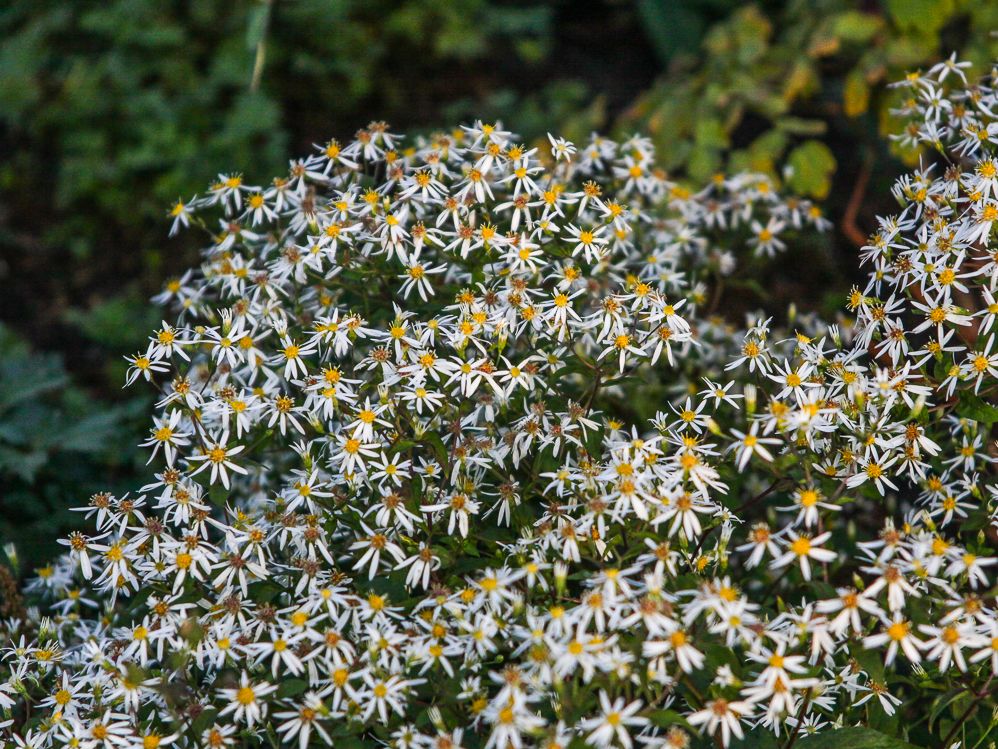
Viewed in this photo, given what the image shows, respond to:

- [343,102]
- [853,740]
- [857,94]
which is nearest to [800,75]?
[857,94]

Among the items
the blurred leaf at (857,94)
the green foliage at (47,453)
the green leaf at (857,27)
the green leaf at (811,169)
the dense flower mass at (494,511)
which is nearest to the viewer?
the dense flower mass at (494,511)

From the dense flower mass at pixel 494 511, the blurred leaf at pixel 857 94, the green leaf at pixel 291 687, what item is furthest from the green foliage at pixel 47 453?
the blurred leaf at pixel 857 94

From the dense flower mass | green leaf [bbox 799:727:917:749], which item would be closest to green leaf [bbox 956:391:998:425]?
the dense flower mass

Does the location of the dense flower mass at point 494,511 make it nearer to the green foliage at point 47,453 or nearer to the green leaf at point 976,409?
the green leaf at point 976,409

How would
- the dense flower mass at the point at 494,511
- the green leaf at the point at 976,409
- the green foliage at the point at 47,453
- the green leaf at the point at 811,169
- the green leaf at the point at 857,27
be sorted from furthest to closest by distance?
the green leaf at the point at 857,27 → the green leaf at the point at 811,169 → the green foliage at the point at 47,453 → the green leaf at the point at 976,409 → the dense flower mass at the point at 494,511

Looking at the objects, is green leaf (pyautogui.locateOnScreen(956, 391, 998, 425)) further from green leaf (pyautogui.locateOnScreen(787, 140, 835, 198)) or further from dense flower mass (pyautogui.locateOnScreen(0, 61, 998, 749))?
green leaf (pyautogui.locateOnScreen(787, 140, 835, 198))
